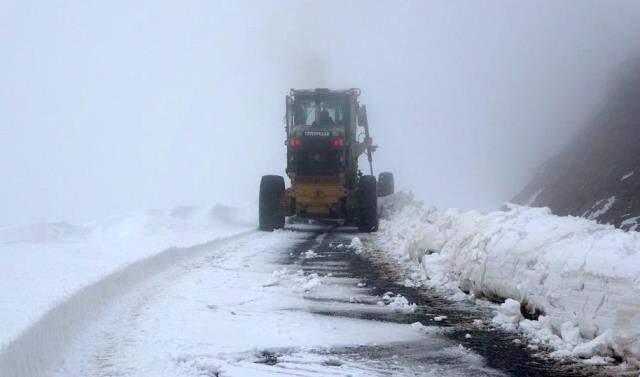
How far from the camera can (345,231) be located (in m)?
17.3

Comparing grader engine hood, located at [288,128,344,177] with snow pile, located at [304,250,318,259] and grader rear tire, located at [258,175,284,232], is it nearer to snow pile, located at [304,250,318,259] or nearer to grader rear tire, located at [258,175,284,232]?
grader rear tire, located at [258,175,284,232]

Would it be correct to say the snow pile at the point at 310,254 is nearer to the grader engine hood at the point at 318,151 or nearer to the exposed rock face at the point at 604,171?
the grader engine hood at the point at 318,151

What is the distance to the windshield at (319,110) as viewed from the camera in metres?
17.7

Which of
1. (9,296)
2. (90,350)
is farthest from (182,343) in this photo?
(9,296)

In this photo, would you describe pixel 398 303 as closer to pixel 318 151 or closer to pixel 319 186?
pixel 319 186

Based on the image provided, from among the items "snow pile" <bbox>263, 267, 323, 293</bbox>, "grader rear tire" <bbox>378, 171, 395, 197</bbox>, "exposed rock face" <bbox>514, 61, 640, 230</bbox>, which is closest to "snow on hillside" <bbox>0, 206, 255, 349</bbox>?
"snow pile" <bbox>263, 267, 323, 293</bbox>

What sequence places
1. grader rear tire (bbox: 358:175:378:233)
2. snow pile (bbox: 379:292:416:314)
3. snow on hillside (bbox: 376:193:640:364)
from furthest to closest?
grader rear tire (bbox: 358:175:378:233) < snow pile (bbox: 379:292:416:314) < snow on hillside (bbox: 376:193:640:364)

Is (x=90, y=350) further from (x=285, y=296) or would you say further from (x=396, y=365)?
(x=285, y=296)

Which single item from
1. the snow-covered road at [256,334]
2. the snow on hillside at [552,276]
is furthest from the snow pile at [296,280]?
the snow on hillside at [552,276]

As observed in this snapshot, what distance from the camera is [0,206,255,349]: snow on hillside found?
554cm

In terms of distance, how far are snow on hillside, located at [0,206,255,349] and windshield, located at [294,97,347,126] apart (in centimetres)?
297

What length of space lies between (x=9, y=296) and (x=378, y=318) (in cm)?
303

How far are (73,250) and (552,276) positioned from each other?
6.42 m

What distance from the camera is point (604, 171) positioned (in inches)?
843
